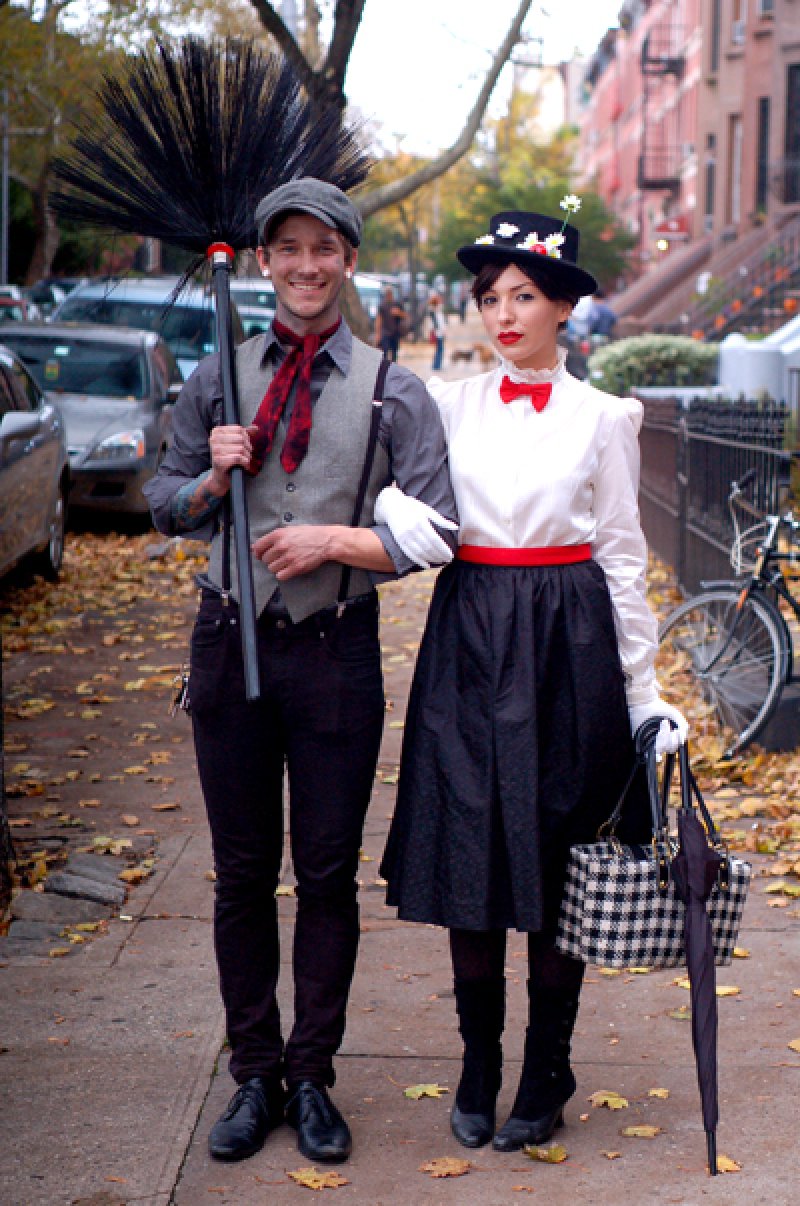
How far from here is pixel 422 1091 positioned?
4.12 meters

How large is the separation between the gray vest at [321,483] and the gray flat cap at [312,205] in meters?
0.30

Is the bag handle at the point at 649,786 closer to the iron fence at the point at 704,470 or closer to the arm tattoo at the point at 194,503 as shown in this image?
the arm tattoo at the point at 194,503

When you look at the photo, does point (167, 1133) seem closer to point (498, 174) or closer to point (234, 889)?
point (234, 889)

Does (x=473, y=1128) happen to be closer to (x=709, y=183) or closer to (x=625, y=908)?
(x=625, y=908)

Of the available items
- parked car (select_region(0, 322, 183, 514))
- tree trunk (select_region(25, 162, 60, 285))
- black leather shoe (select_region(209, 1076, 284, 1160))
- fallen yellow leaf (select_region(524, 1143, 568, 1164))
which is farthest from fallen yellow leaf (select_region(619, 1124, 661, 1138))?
tree trunk (select_region(25, 162, 60, 285))

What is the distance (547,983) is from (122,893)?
7.47ft

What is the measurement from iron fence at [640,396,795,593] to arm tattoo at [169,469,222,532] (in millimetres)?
5218

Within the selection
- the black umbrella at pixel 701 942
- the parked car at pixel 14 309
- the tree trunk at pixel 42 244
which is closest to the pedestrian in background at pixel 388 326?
the parked car at pixel 14 309

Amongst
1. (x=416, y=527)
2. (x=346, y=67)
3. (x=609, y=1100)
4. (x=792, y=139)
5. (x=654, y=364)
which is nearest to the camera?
(x=416, y=527)

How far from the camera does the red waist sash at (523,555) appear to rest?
3682mm

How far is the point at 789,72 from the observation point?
3041 cm

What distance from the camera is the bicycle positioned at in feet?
24.3

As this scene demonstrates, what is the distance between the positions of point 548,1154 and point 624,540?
4.62 feet

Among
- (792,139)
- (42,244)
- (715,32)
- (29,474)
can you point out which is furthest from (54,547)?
(715,32)
